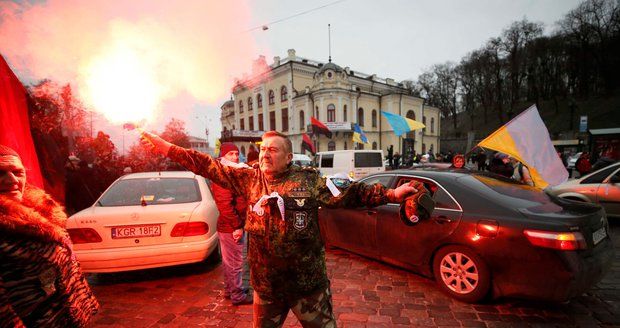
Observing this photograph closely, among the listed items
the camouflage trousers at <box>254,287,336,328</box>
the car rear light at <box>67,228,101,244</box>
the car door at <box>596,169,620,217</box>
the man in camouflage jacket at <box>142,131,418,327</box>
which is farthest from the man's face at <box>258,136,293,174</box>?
the car door at <box>596,169,620,217</box>

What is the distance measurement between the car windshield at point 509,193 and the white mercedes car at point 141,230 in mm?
3746

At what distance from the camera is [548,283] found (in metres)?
2.97

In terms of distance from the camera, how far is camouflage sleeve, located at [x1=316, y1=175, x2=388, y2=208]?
2053 millimetres

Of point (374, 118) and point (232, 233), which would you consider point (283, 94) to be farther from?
point (232, 233)

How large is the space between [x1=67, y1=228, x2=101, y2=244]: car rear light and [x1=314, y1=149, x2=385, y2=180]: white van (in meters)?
11.7

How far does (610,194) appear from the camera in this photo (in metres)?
6.70

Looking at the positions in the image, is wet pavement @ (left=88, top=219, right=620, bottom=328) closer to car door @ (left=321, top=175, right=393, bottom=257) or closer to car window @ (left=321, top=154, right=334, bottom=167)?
car door @ (left=321, top=175, right=393, bottom=257)

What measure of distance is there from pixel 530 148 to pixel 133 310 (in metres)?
7.07

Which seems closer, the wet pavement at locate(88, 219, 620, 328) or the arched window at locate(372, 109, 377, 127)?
the wet pavement at locate(88, 219, 620, 328)

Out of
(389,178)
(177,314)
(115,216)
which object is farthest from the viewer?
(389,178)

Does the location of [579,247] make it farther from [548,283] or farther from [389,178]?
[389,178]

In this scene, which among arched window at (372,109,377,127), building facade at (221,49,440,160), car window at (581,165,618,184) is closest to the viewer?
car window at (581,165,618,184)

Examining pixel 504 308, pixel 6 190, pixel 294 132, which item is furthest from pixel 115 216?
pixel 294 132

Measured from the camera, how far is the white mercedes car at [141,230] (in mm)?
3834
